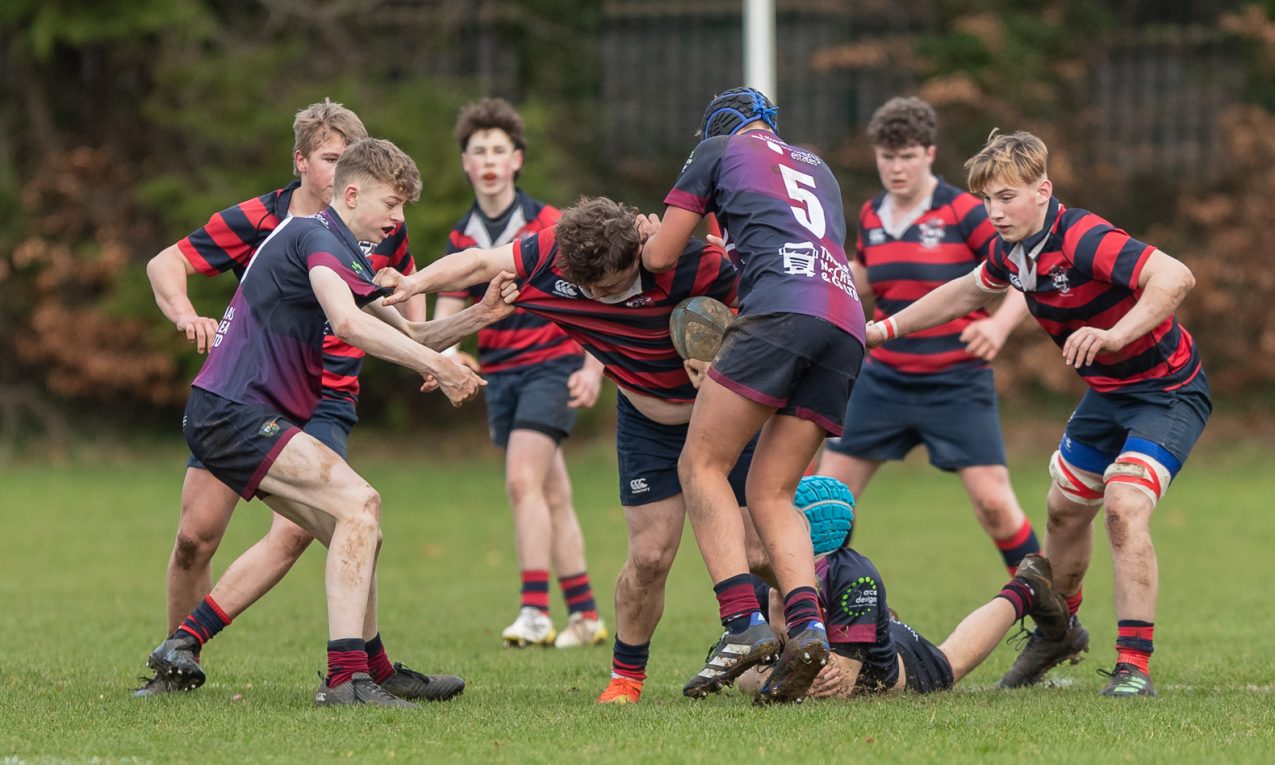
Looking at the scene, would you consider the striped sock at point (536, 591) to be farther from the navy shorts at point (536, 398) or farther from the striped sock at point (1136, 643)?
the striped sock at point (1136, 643)

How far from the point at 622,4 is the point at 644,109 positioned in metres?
1.34

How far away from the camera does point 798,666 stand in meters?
5.16

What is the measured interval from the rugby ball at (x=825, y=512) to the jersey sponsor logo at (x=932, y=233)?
2236 mm

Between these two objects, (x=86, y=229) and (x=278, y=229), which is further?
(x=86, y=229)

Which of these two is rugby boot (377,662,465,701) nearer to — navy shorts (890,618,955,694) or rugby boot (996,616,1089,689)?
navy shorts (890,618,955,694)

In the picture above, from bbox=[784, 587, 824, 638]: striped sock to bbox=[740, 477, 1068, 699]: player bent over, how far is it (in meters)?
0.25

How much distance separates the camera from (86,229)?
1920 cm

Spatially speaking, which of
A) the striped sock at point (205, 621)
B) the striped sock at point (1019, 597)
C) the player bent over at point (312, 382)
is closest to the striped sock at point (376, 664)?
the player bent over at point (312, 382)

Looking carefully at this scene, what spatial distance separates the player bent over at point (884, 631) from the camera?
224 inches

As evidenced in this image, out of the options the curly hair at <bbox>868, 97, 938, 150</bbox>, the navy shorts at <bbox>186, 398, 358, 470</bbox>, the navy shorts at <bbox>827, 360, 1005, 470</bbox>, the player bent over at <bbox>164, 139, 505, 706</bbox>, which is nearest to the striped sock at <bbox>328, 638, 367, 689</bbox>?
the player bent over at <bbox>164, 139, 505, 706</bbox>

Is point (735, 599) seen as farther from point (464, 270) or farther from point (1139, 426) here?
point (1139, 426)

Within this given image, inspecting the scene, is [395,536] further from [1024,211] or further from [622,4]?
[622,4]

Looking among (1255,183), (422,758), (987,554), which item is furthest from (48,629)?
(1255,183)

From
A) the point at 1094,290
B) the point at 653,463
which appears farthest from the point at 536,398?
the point at 1094,290
